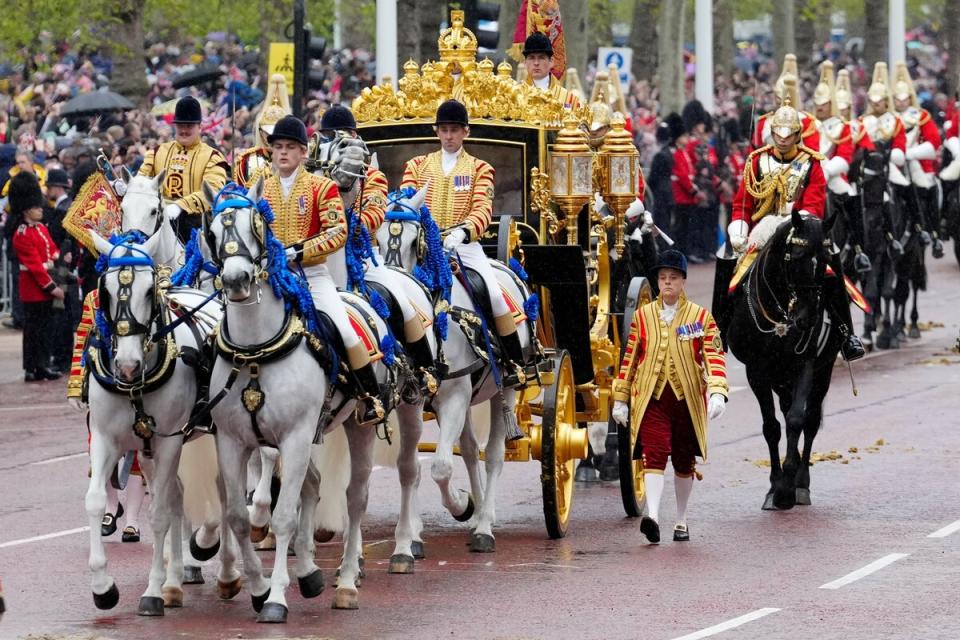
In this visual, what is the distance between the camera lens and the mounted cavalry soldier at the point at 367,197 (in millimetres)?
11992

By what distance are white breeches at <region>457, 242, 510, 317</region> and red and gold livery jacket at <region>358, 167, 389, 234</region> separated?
1075mm

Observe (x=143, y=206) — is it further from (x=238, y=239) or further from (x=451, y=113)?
(x=451, y=113)

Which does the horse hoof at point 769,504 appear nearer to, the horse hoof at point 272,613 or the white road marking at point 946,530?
the white road marking at point 946,530

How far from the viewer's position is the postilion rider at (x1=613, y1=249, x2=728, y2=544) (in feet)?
43.7

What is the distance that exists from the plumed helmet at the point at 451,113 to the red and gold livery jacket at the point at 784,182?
2513mm

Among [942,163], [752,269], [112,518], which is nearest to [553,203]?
[752,269]

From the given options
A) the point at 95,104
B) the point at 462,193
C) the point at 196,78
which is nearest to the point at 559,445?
the point at 462,193

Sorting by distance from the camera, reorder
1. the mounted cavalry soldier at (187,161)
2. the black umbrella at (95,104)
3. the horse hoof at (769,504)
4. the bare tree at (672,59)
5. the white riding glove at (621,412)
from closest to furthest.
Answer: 1. the white riding glove at (621,412)
2. the mounted cavalry soldier at (187,161)
3. the horse hoof at (769,504)
4. the black umbrella at (95,104)
5. the bare tree at (672,59)

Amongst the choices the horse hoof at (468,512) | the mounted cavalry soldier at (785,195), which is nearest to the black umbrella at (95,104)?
the mounted cavalry soldier at (785,195)

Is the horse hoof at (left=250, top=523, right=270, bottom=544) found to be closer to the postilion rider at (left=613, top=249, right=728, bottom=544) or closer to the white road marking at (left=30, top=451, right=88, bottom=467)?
the postilion rider at (left=613, top=249, right=728, bottom=544)

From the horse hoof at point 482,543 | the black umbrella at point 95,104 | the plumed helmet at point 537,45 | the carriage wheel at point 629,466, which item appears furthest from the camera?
the black umbrella at point 95,104

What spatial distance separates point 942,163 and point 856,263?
11.4 m

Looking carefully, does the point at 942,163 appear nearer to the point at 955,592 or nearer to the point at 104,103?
the point at 104,103

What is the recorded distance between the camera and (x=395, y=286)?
40.4 feet
